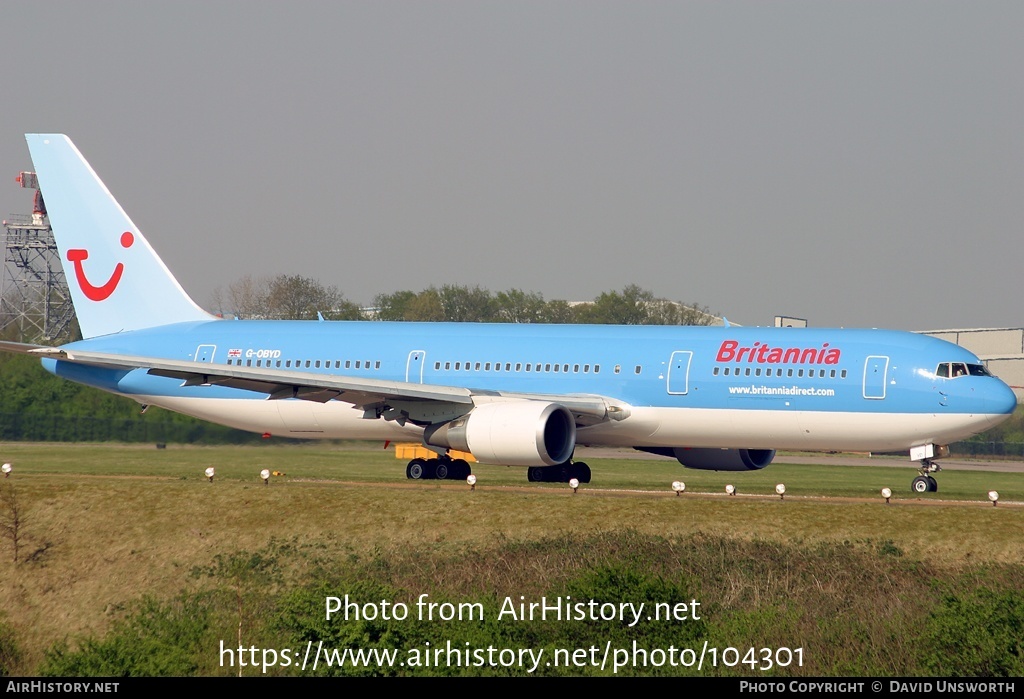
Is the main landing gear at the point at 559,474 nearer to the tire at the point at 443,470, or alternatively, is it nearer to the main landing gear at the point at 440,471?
the main landing gear at the point at 440,471

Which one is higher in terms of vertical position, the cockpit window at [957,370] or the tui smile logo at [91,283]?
the tui smile logo at [91,283]

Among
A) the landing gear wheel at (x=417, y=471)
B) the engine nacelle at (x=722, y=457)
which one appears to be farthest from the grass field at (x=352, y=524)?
the engine nacelle at (x=722, y=457)

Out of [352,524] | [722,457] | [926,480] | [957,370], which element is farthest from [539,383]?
[957,370]

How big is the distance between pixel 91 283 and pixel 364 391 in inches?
475

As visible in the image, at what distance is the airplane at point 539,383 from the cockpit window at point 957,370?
Answer: 0.03m

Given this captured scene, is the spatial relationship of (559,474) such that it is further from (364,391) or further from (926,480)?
(926,480)

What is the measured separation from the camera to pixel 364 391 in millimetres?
32688

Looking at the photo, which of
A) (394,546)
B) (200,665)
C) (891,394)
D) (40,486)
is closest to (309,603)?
(200,665)

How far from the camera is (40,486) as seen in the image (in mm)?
32594

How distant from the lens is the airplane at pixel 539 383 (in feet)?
104

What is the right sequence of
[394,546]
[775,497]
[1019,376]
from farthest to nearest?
[1019,376] < [775,497] < [394,546]

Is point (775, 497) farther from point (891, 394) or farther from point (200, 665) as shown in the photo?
point (200, 665)
